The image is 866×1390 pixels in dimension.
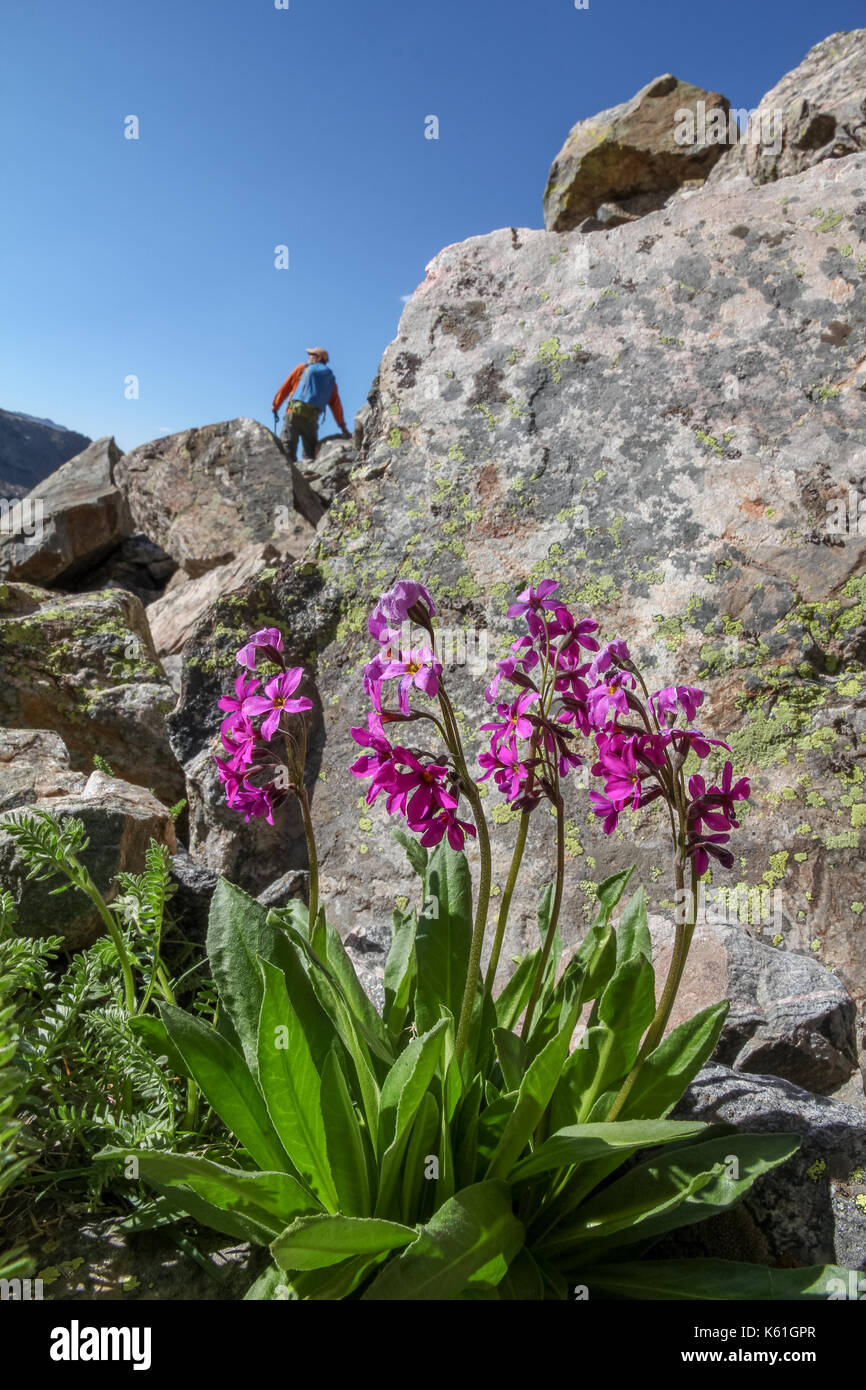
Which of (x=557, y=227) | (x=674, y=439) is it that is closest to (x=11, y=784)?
(x=674, y=439)

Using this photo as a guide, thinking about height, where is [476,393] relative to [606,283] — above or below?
below

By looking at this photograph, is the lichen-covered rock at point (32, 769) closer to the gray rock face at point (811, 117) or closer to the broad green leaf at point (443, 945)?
the broad green leaf at point (443, 945)

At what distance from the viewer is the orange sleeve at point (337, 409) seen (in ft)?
58.3

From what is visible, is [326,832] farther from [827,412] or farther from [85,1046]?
[827,412]

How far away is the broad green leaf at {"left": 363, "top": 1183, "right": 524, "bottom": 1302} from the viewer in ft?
5.44

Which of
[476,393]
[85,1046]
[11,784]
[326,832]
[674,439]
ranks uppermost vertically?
[476,393]

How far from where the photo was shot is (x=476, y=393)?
475 centimetres

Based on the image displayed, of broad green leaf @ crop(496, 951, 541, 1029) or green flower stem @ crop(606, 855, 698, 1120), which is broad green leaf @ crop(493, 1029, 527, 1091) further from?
broad green leaf @ crop(496, 951, 541, 1029)

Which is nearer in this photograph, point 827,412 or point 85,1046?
point 85,1046

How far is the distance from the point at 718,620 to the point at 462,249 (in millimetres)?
2769

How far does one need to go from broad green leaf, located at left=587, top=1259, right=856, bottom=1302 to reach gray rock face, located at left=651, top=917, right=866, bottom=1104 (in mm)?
925

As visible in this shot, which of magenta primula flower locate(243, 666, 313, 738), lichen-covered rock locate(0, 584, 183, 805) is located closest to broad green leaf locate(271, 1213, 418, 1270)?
magenta primula flower locate(243, 666, 313, 738)

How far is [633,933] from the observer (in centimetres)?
246

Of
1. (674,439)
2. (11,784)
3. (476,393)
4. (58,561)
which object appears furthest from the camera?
(58,561)
